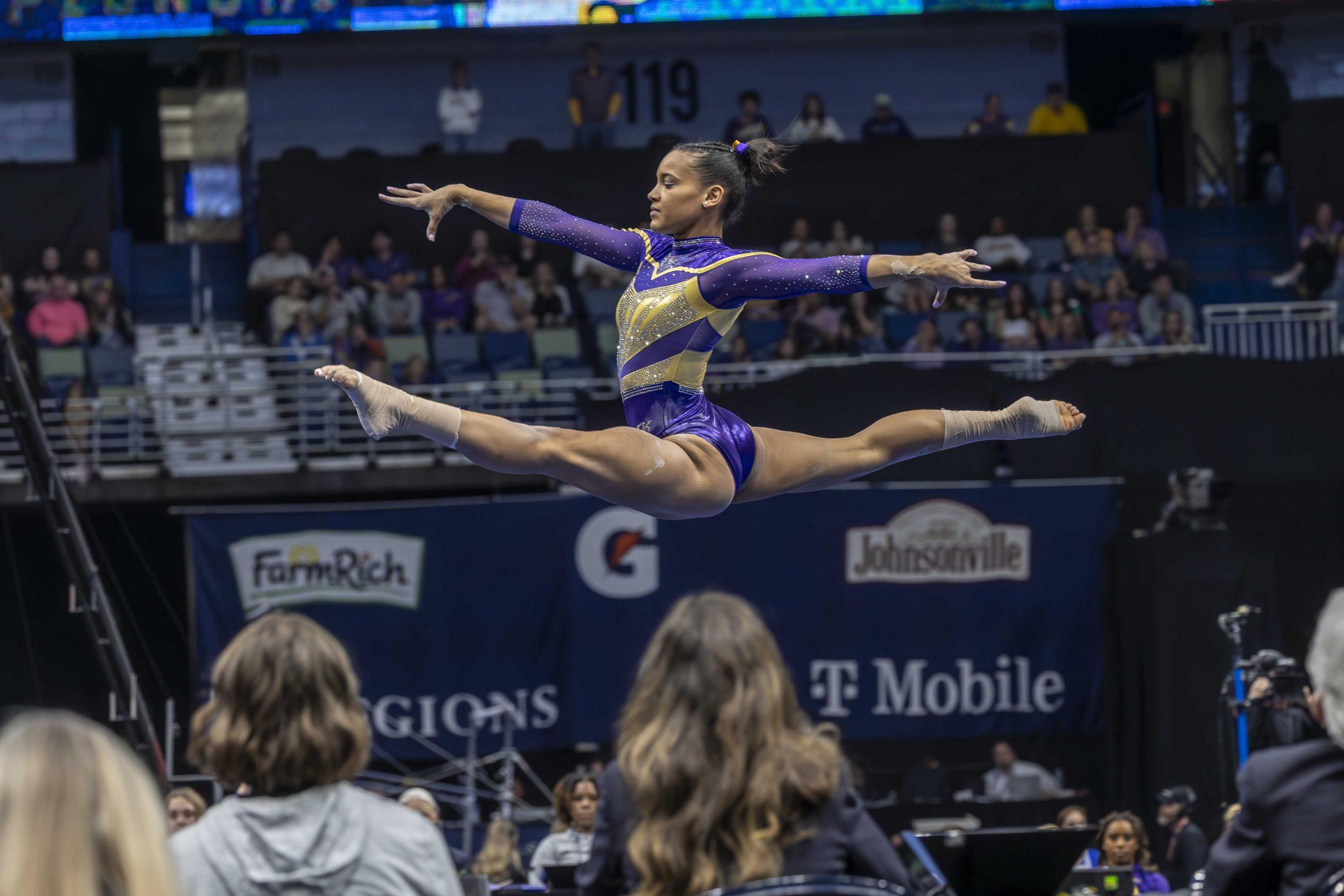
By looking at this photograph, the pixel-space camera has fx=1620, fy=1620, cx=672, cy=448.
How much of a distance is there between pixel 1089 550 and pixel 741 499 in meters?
4.58

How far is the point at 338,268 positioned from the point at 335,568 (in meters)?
3.43

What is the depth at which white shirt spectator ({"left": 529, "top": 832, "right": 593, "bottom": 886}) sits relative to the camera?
6.29 m

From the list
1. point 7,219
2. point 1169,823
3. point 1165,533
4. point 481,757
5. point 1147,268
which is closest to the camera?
point 1169,823

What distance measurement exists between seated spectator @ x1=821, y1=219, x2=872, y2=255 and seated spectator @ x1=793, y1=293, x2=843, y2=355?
48 cm

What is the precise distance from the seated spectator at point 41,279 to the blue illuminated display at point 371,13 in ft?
8.74

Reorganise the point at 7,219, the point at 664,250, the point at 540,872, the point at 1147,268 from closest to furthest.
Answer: the point at 664,250 < the point at 540,872 < the point at 1147,268 < the point at 7,219

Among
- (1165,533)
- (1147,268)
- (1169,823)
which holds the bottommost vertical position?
(1169,823)

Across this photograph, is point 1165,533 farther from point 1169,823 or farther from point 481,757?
point 481,757

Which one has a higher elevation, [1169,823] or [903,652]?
[903,652]

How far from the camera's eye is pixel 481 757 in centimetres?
885

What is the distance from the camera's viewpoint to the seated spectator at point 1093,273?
441 inches

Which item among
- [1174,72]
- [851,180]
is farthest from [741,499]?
[1174,72]

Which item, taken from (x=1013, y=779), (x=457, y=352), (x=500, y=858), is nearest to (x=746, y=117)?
(x=457, y=352)

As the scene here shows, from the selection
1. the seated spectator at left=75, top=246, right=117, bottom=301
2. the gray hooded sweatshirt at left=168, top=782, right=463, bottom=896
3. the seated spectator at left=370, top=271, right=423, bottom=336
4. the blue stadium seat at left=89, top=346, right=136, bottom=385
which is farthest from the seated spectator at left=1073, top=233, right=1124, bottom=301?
the gray hooded sweatshirt at left=168, top=782, right=463, bottom=896
